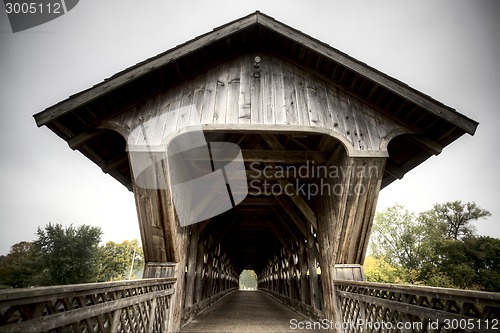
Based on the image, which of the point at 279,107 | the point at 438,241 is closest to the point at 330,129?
the point at 279,107

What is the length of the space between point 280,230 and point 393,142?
21.6 feet

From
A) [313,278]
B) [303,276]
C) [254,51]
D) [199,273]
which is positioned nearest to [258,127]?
[254,51]

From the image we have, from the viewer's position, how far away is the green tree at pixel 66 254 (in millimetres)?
29375

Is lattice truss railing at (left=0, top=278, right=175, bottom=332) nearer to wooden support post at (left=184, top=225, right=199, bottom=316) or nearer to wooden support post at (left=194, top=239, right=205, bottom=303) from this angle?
wooden support post at (left=184, top=225, right=199, bottom=316)

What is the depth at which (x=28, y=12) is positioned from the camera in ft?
16.2

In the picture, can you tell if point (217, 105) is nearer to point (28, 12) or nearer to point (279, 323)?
point (28, 12)

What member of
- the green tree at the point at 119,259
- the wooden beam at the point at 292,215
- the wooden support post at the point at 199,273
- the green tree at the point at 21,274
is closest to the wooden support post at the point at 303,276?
the wooden beam at the point at 292,215

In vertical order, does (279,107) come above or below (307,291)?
above

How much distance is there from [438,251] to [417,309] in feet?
123

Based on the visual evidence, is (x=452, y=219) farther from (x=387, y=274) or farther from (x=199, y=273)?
(x=199, y=273)

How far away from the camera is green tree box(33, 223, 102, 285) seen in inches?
1156

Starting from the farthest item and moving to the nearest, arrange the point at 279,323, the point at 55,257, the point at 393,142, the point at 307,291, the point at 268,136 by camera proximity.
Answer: the point at 55,257
the point at 307,291
the point at 279,323
the point at 268,136
the point at 393,142

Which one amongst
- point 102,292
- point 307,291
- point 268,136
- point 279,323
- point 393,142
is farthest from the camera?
point 307,291

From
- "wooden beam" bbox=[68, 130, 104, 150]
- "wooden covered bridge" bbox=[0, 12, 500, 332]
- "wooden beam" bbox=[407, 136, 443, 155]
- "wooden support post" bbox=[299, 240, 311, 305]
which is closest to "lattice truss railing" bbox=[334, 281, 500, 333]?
"wooden covered bridge" bbox=[0, 12, 500, 332]
